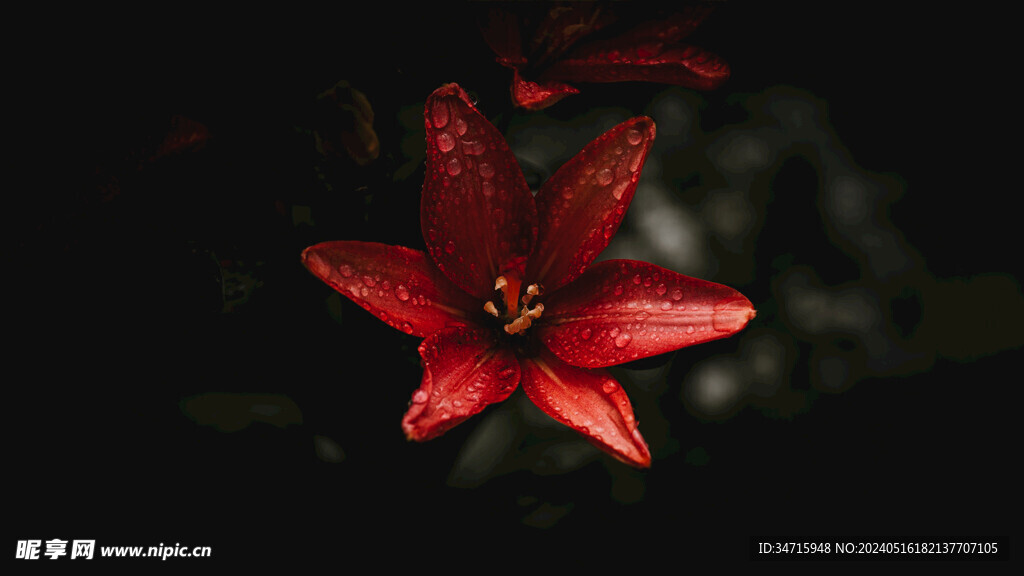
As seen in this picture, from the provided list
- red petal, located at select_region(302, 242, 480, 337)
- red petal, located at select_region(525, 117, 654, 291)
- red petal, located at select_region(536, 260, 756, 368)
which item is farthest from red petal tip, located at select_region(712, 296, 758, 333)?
red petal, located at select_region(302, 242, 480, 337)

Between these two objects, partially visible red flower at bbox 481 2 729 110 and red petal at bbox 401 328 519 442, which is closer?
red petal at bbox 401 328 519 442

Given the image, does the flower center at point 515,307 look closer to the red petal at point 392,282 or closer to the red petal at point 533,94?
Answer: the red petal at point 392,282

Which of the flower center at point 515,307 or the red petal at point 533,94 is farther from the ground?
the red petal at point 533,94

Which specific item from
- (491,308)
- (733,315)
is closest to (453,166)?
(491,308)

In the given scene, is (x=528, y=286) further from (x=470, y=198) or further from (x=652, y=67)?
(x=652, y=67)

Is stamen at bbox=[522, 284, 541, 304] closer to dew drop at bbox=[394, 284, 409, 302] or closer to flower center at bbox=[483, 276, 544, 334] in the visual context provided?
flower center at bbox=[483, 276, 544, 334]

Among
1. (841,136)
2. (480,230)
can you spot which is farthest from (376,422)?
(841,136)

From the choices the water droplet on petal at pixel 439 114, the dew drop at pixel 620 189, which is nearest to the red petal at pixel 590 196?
the dew drop at pixel 620 189
